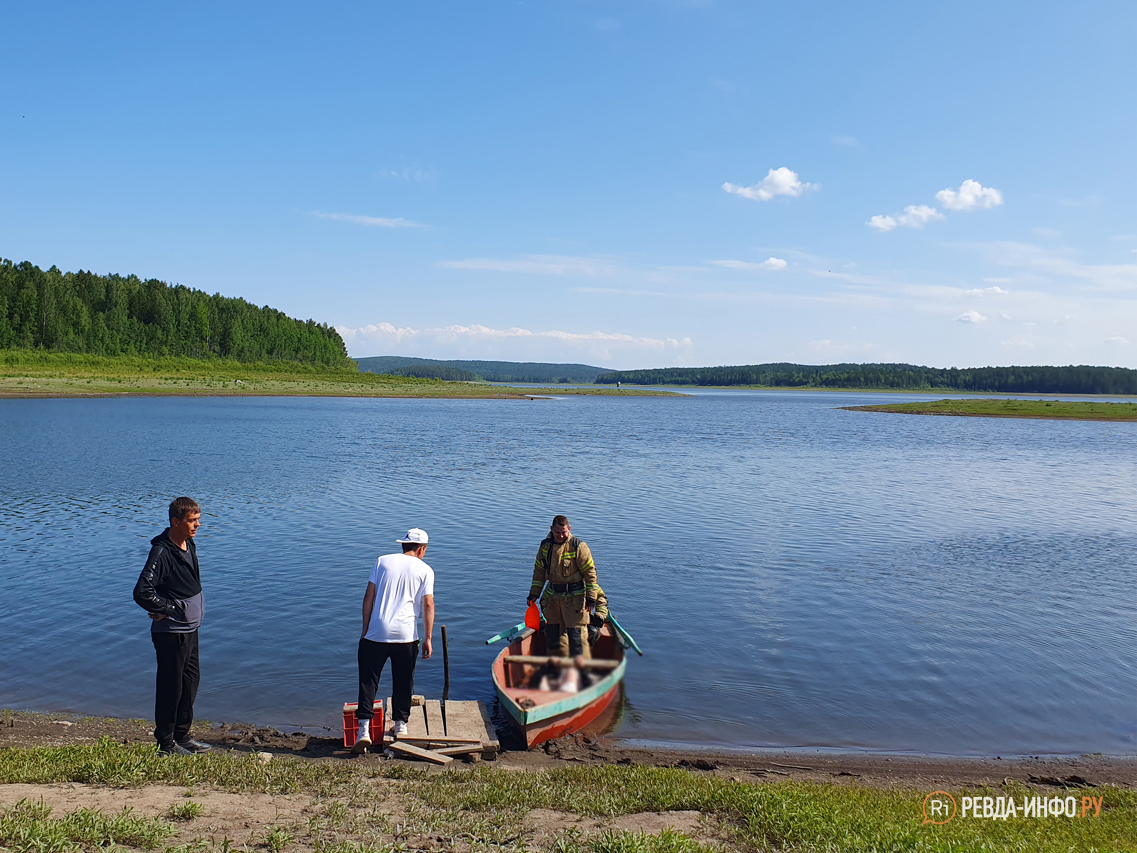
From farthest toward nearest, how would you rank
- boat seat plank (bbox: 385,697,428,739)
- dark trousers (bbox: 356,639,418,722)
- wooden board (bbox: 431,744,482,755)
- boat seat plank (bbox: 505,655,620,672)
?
1. boat seat plank (bbox: 505,655,620,672)
2. boat seat plank (bbox: 385,697,428,739)
3. wooden board (bbox: 431,744,482,755)
4. dark trousers (bbox: 356,639,418,722)

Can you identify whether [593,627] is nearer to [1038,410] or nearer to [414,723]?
[414,723]

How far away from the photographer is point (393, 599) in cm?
904

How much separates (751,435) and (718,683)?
56.5 m

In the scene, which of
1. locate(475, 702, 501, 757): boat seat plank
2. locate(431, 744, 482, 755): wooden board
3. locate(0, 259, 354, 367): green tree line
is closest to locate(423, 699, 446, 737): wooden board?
locate(431, 744, 482, 755): wooden board

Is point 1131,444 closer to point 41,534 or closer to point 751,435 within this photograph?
point 751,435

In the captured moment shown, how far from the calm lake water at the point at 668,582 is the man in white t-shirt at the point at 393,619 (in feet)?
6.61

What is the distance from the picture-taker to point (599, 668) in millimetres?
11688

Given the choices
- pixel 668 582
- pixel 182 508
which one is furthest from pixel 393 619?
pixel 668 582

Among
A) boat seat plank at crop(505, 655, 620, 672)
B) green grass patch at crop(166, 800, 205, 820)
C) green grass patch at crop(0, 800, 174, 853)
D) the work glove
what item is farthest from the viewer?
the work glove

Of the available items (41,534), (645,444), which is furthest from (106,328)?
(41,534)

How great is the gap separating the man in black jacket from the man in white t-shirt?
71.0 inches

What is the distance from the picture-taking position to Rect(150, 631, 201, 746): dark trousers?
8539 mm

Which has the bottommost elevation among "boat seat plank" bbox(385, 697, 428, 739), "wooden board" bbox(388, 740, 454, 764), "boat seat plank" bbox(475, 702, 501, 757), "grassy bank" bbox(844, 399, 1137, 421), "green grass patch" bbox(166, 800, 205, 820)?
"boat seat plank" bbox(475, 702, 501, 757)

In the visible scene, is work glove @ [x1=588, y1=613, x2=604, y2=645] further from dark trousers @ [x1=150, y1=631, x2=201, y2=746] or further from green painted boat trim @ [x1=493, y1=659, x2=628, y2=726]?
dark trousers @ [x1=150, y1=631, x2=201, y2=746]
